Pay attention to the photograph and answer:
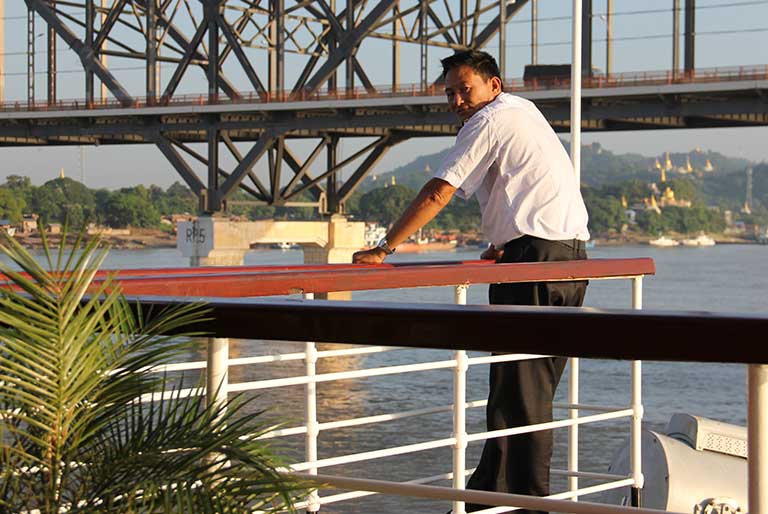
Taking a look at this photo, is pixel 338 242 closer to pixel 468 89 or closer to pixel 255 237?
pixel 255 237

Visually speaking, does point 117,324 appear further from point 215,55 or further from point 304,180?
point 215,55

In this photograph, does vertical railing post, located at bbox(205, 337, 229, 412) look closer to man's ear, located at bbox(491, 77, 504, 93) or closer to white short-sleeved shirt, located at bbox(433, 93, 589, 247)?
white short-sleeved shirt, located at bbox(433, 93, 589, 247)

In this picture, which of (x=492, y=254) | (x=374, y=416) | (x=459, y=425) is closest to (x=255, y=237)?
(x=492, y=254)

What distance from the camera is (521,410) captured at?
11.6 ft

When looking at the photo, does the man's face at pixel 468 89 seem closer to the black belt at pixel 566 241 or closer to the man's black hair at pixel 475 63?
the man's black hair at pixel 475 63

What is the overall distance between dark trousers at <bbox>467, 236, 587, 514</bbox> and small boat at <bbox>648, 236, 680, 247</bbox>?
415 feet

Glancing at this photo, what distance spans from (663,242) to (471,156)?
12958 cm

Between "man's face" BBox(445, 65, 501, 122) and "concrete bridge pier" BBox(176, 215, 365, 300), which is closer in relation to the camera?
"man's face" BBox(445, 65, 501, 122)

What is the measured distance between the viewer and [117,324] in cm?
183

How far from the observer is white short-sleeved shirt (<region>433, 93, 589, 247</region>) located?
3891mm

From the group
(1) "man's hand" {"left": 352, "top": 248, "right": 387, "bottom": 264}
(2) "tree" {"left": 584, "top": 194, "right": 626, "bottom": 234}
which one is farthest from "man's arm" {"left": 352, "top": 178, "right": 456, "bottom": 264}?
(2) "tree" {"left": 584, "top": 194, "right": 626, "bottom": 234}

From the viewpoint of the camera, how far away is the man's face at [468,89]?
4.14m

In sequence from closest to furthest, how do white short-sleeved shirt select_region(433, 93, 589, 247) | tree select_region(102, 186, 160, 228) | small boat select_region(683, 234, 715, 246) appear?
white short-sleeved shirt select_region(433, 93, 589, 247)
tree select_region(102, 186, 160, 228)
small boat select_region(683, 234, 715, 246)

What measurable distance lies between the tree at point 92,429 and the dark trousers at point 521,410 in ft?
5.84
